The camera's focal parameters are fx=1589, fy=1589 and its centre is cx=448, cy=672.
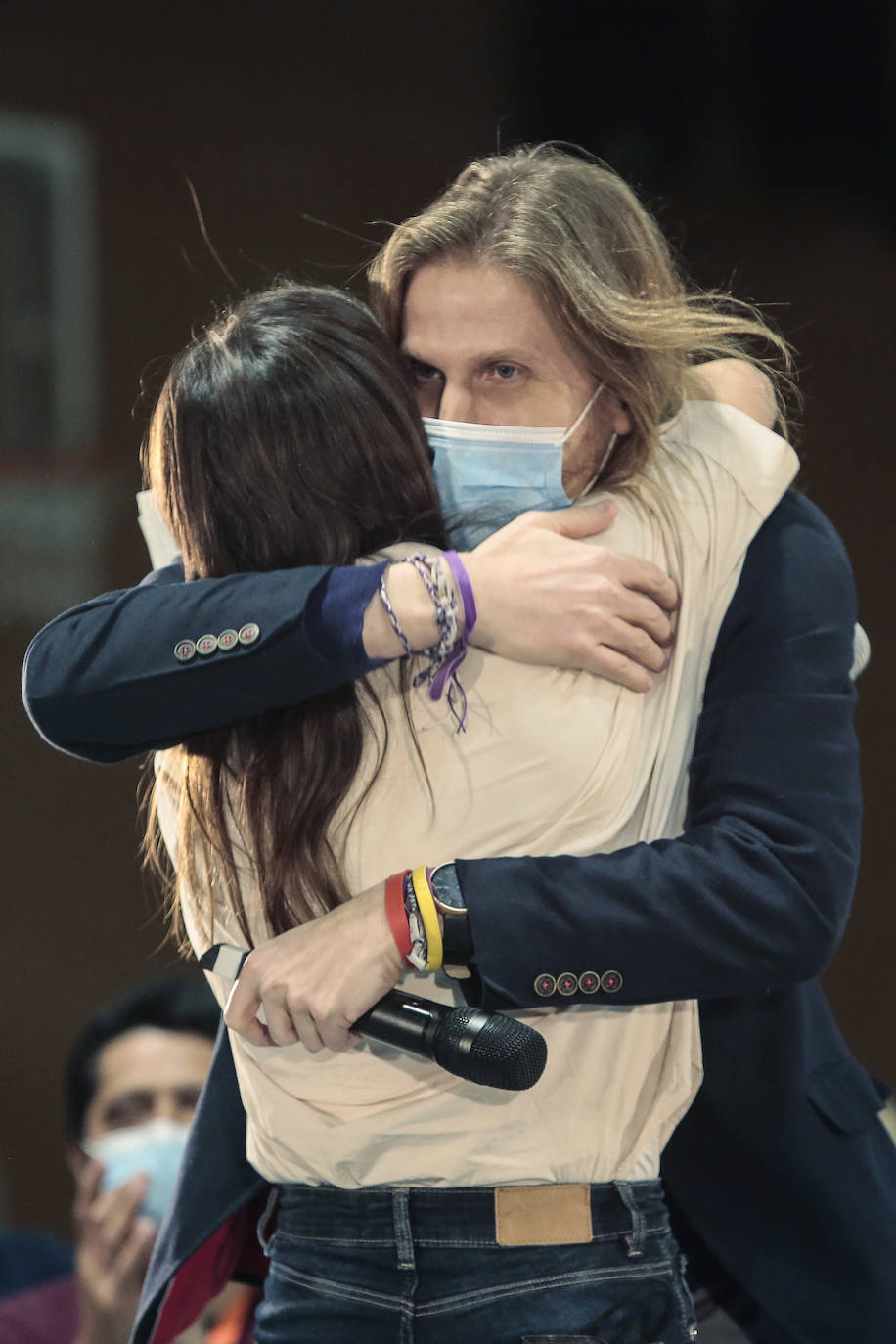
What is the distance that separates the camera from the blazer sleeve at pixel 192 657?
1286 millimetres

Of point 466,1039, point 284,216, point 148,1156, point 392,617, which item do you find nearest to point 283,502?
point 392,617

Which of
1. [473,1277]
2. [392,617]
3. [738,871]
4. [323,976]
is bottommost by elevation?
[473,1277]

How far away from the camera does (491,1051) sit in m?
1.20

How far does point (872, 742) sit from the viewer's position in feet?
10.2

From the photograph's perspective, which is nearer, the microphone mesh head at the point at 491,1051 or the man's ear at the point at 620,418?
the microphone mesh head at the point at 491,1051

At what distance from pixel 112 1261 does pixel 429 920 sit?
153 centimetres

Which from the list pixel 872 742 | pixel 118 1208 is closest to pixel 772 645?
pixel 118 1208

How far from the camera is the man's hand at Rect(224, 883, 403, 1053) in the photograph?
128 cm

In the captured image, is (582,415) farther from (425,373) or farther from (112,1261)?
(112,1261)

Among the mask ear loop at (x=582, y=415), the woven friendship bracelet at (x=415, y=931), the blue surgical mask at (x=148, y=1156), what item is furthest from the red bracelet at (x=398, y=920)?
the blue surgical mask at (x=148, y=1156)

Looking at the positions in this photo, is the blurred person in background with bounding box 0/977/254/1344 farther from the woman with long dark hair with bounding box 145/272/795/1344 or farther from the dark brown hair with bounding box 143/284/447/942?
the dark brown hair with bounding box 143/284/447/942

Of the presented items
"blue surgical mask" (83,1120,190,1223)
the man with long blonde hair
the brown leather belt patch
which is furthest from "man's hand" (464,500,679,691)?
"blue surgical mask" (83,1120,190,1223)

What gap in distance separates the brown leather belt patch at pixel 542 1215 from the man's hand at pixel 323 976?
0.62 ft

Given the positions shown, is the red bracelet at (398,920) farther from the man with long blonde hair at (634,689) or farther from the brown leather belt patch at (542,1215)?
the brown leather belt patch at (542,1215)
